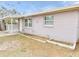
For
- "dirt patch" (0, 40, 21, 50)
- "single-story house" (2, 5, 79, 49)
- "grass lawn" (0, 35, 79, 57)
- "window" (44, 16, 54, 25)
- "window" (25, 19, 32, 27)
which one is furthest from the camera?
"window" (25, 19, 32, 27)

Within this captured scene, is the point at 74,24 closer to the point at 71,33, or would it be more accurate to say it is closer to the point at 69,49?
the point at 71,33

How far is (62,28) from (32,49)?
2.05 metres

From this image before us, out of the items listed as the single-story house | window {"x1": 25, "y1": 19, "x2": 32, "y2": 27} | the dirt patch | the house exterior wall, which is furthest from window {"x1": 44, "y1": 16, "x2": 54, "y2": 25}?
the dirt patch

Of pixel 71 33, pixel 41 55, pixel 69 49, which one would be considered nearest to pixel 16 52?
pixel 41 55

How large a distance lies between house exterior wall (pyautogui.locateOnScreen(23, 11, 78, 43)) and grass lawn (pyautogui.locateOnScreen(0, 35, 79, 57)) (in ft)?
2.98

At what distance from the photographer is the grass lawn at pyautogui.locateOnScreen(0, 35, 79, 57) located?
5.38m

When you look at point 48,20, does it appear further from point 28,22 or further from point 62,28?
point 28,22

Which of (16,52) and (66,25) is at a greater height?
(66,25)

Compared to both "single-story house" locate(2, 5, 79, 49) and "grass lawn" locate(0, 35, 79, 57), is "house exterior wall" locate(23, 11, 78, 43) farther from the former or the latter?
"grass lawn" locate(0, 35, 79, 57)

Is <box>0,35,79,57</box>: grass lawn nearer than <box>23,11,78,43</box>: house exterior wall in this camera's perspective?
Yes

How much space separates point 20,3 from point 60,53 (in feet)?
9.14

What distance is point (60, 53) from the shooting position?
542 cm

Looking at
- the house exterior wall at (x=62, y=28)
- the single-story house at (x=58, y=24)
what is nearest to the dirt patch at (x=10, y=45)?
the single-story house at (x=58, y=24)

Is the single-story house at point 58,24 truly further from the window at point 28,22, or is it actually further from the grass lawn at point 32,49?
the grass lawn at point 32,49
